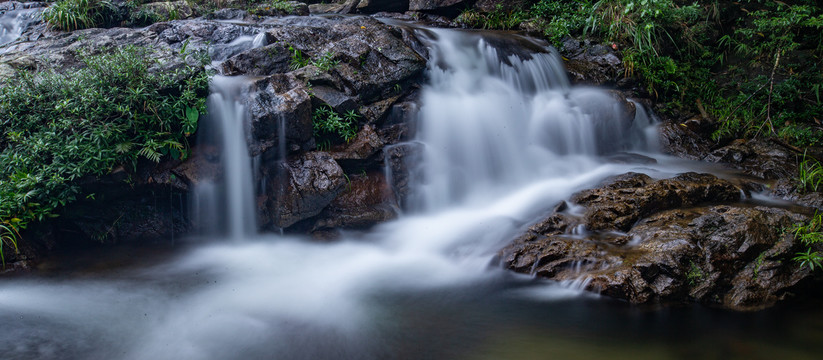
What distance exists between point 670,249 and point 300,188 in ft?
13.8

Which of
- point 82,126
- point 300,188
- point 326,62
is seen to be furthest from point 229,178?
point 326,62

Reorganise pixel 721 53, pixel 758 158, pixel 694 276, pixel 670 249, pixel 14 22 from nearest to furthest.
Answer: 1. pixel 694 276
2. pixel 670 249
3. pixel 758 158
4. pixel 14 22
5. pixel 721 53

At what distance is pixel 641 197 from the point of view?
16.7 feet

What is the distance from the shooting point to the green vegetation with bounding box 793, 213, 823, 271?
4.07m

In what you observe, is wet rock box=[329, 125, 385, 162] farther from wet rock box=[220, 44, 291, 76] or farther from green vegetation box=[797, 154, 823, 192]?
green vegetation box=[797, 154, 823, 192]

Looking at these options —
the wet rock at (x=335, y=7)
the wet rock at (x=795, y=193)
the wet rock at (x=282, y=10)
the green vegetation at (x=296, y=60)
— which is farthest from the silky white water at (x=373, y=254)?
the wet rock at (x=335, y=7)

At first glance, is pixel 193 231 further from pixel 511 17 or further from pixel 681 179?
pixel 511 17

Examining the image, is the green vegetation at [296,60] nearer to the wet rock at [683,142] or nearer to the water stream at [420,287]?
the water stream at [420,287]

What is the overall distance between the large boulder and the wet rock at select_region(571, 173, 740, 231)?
11mm

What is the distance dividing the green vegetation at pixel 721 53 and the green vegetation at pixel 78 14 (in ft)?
25.3

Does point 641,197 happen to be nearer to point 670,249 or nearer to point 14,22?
point 670,249

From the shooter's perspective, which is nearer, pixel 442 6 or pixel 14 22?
pixel 14 22

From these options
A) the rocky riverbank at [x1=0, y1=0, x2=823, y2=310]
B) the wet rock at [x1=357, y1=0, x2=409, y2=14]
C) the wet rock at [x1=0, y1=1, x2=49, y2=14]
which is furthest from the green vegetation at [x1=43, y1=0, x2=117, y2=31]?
the wet rock at [x1=357, y1=0, x2=409, y2=14]

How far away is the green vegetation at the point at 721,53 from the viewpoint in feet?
25.6
